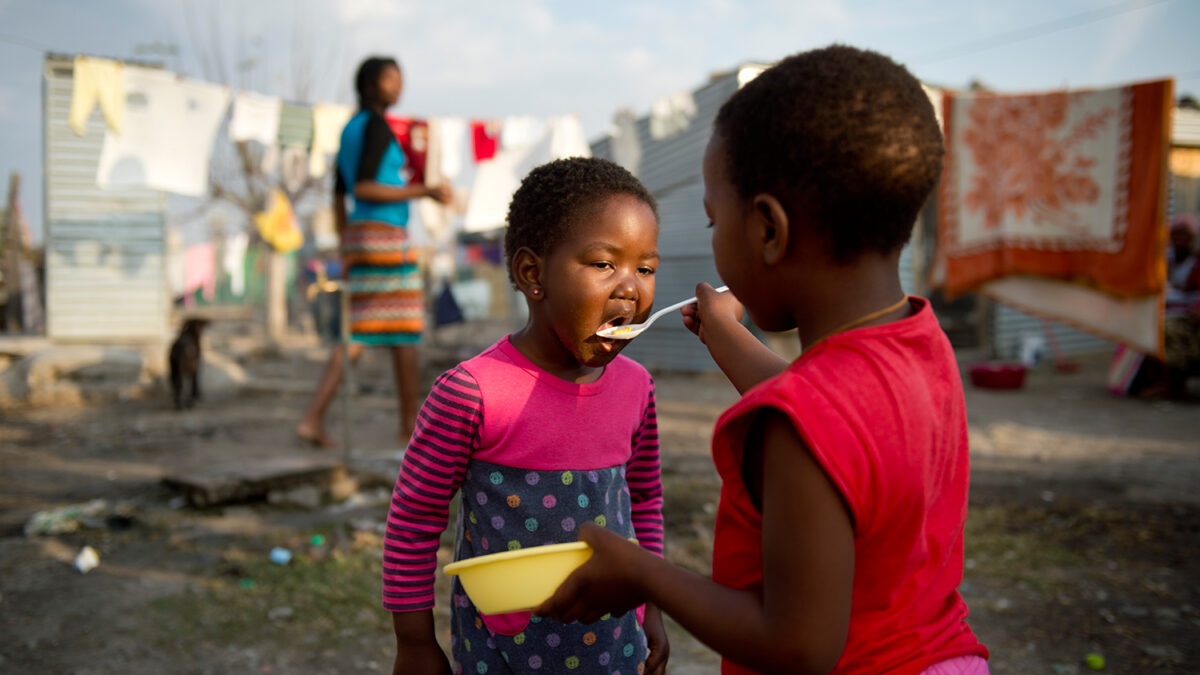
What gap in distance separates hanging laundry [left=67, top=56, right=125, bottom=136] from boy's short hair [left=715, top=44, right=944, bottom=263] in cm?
724

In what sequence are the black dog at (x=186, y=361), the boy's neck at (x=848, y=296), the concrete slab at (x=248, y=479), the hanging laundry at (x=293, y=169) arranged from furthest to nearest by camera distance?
the hanging laundry at (x=293, y=169) → the black dog at (x=186, y=361) → the concrete slab at (x=248, y=479) → the boy's neck at (x=848, y=296)

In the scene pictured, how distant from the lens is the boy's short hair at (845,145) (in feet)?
2.70

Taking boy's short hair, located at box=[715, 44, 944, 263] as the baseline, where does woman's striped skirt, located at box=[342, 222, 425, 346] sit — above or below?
below

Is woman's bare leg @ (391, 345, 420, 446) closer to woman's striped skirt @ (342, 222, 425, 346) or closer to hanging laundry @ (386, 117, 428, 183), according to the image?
woman's striped skirt @ (342, 222, 425, 346)

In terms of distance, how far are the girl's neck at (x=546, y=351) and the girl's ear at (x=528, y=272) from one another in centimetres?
6

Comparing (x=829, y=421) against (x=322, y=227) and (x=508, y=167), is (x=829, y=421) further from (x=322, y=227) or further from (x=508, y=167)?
(x=322, y=227)

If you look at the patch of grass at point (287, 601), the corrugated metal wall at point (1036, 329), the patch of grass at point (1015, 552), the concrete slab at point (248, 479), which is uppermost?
the corrugated metal wall at point (1036, 329)

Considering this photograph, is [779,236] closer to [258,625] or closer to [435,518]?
[435,518]

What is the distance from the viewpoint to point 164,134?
6949 millimetres

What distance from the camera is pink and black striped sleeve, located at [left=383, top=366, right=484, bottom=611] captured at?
1.33 m

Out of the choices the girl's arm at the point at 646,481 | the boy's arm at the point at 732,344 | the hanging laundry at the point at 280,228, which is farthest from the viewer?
the hanging laundry at the point at 280,228

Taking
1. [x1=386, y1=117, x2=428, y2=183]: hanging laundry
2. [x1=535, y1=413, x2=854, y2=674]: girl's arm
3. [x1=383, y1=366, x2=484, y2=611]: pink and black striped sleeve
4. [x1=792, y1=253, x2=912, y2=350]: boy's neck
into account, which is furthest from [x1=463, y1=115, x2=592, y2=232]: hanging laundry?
[x1=535, y1=413, x2=854, y2=674]: girl's arm

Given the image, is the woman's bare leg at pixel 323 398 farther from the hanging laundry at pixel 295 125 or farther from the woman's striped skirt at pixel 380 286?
the hanging laundry at pixel 295 125

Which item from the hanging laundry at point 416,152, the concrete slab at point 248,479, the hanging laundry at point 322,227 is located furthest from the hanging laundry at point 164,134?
the hanging laundry at point 322,227
